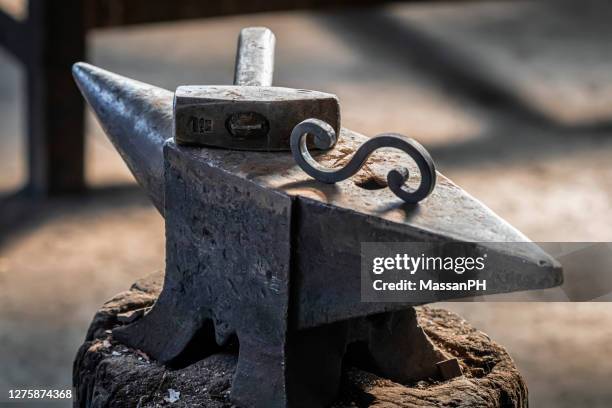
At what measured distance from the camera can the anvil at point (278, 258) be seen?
1527mm

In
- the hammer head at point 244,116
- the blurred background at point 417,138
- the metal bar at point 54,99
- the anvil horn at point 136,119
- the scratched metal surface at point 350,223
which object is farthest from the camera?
the metal bar at point 54,99

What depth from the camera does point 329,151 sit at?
173 cm

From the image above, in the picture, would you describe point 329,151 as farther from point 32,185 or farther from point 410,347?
point 32,185

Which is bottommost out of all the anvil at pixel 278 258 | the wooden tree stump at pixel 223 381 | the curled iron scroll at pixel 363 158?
the wooden tree stump at pixel 223 381

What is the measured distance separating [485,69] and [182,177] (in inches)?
159

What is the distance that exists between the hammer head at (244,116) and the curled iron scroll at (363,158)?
0.23ft

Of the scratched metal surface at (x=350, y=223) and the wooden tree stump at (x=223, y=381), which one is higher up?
the scratched metal surface at (x=350, y=223)

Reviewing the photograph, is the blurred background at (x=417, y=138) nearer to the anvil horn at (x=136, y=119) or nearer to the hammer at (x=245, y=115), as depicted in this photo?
the anvil horn at (x=136, y=119)

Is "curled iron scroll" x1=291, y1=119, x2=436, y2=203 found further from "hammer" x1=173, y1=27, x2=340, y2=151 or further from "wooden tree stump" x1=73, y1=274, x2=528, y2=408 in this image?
"wooden tree stump" x1=73, y1=274, x2=528, y2=408

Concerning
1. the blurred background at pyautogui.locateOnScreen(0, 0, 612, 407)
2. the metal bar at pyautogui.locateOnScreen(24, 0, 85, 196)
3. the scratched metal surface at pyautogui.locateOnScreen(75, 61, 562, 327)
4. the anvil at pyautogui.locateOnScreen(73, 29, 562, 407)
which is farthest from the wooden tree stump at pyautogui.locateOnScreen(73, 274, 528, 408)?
the metal bar at pyautogui.locateOnScreen(24, 0, 85, 196)

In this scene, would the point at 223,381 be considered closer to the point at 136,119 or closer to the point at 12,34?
the point at 136,119

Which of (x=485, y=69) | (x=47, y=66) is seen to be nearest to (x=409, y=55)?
(x=485, y=69)

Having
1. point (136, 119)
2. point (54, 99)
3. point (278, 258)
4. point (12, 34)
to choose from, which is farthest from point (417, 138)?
point (278, 258)

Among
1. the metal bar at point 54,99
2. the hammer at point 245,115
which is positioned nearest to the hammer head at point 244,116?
the hammer at point 245,115
